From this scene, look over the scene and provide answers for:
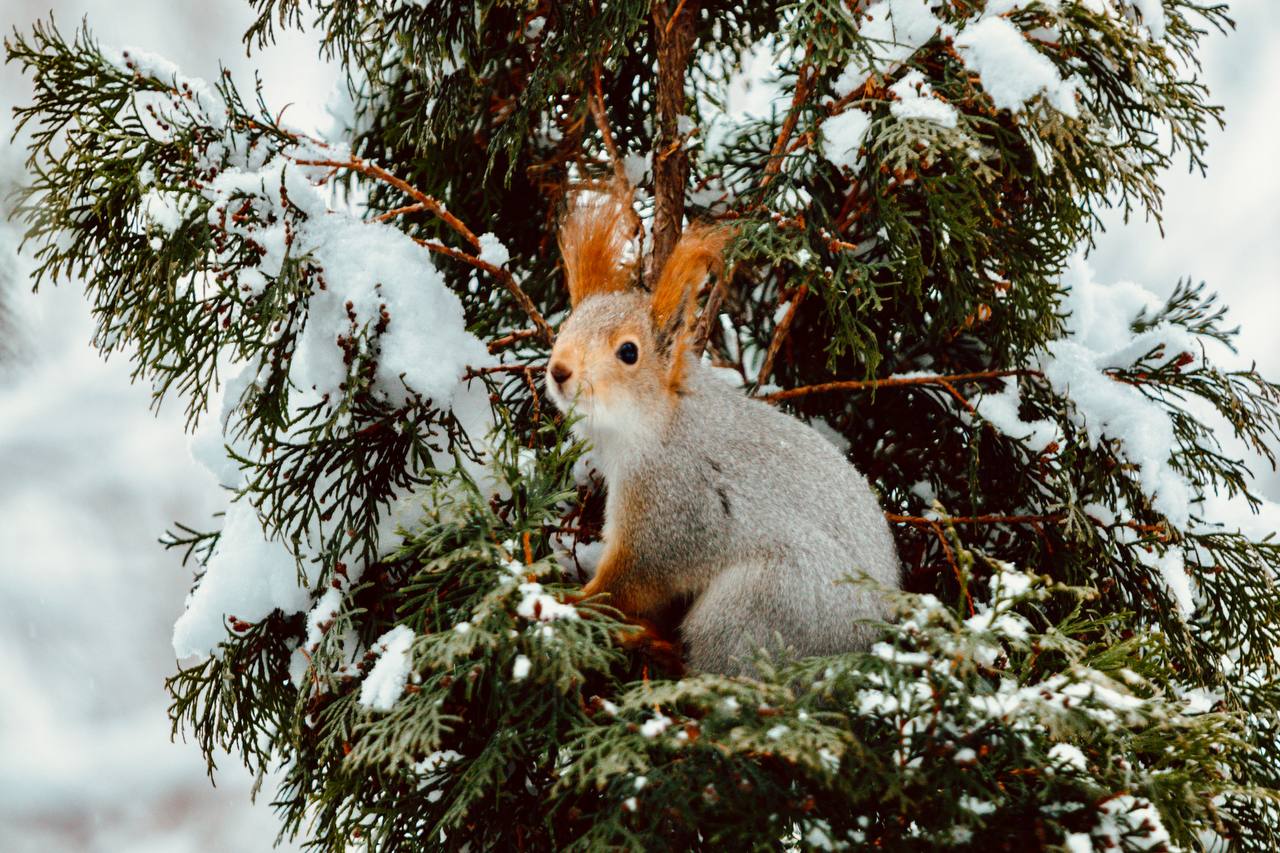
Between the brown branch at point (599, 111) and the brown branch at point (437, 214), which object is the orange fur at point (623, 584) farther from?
the brown branch at point (599, 111)

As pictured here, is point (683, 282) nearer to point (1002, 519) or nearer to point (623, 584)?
point (623, 584)

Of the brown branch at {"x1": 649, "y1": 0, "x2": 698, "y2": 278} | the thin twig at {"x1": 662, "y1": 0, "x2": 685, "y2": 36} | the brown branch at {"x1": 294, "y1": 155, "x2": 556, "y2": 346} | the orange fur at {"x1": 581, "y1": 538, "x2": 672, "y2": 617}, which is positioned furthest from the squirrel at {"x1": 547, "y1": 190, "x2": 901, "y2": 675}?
the thin twig at {"x1": 662, "y1": 0, "x2": 685, "y2": 36}

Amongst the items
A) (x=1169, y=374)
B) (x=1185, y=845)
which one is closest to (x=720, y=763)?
(x=1185, y=845)

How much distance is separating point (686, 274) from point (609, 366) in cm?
20

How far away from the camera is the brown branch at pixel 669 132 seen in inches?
82.6

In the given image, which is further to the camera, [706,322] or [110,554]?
[110,554]

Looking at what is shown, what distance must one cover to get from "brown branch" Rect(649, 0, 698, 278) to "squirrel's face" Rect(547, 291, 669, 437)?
11.8 inches

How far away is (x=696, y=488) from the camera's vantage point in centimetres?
180

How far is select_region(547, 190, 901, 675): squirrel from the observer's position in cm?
169

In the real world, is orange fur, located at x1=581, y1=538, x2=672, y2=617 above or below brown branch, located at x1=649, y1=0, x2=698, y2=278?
below

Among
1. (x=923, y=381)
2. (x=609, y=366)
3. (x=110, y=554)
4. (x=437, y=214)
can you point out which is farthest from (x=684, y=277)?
(x=110, y=554)

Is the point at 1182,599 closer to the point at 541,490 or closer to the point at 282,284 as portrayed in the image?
the point at 541,490

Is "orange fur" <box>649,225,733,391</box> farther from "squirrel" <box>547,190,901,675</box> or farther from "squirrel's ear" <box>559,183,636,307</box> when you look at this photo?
"squirrel's ear" <box>559,183,636,307</box>

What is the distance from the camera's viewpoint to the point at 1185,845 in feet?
4.28
